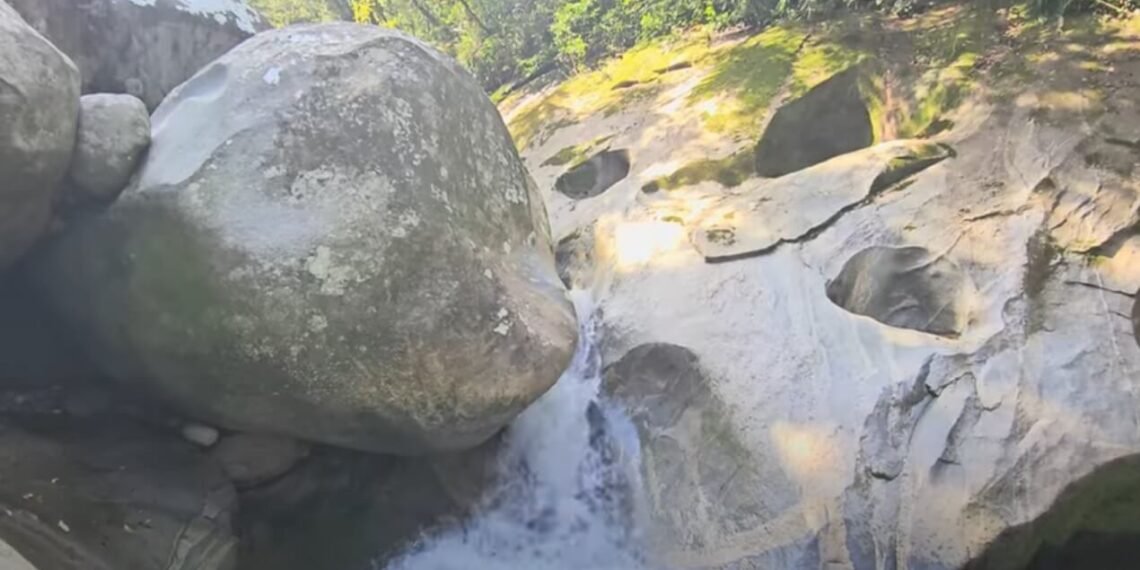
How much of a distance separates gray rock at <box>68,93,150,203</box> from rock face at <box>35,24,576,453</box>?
95 millimetres

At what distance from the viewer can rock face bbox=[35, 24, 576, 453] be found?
3844mm

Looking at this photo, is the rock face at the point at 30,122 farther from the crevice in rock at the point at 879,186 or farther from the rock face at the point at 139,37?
the crevice in rock at the point at 879,186

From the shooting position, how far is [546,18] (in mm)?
10836

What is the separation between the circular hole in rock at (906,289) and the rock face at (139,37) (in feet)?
13.7

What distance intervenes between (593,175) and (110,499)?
14.5 ft

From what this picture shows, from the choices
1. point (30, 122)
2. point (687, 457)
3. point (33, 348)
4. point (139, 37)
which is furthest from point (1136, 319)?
point (139, 37)

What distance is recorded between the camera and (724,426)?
14.9 feet

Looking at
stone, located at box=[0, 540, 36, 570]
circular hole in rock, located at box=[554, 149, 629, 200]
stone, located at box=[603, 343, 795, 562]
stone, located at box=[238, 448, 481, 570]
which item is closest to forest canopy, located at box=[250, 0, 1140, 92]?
circular hole in rock, located at box=[554, 149, 629, 200]

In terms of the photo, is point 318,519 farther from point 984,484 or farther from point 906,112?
point 906,112

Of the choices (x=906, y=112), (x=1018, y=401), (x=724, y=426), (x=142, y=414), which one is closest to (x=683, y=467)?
(x=724, y=426)

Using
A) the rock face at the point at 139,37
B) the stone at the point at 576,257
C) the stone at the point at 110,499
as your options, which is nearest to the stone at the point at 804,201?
the stone at the point at 576,257

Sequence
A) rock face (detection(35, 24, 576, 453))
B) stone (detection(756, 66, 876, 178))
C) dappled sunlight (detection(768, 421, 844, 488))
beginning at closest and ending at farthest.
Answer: rock face (detection(35, 24, 576, 453)), dappled sunlight (detection(768, 421, 844, 488)), stone (detection(756, 66, 876, 178))

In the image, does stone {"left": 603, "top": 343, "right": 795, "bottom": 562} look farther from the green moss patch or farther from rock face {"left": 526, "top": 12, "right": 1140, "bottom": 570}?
the green moss patch

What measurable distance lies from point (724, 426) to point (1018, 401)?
4.36 ft
